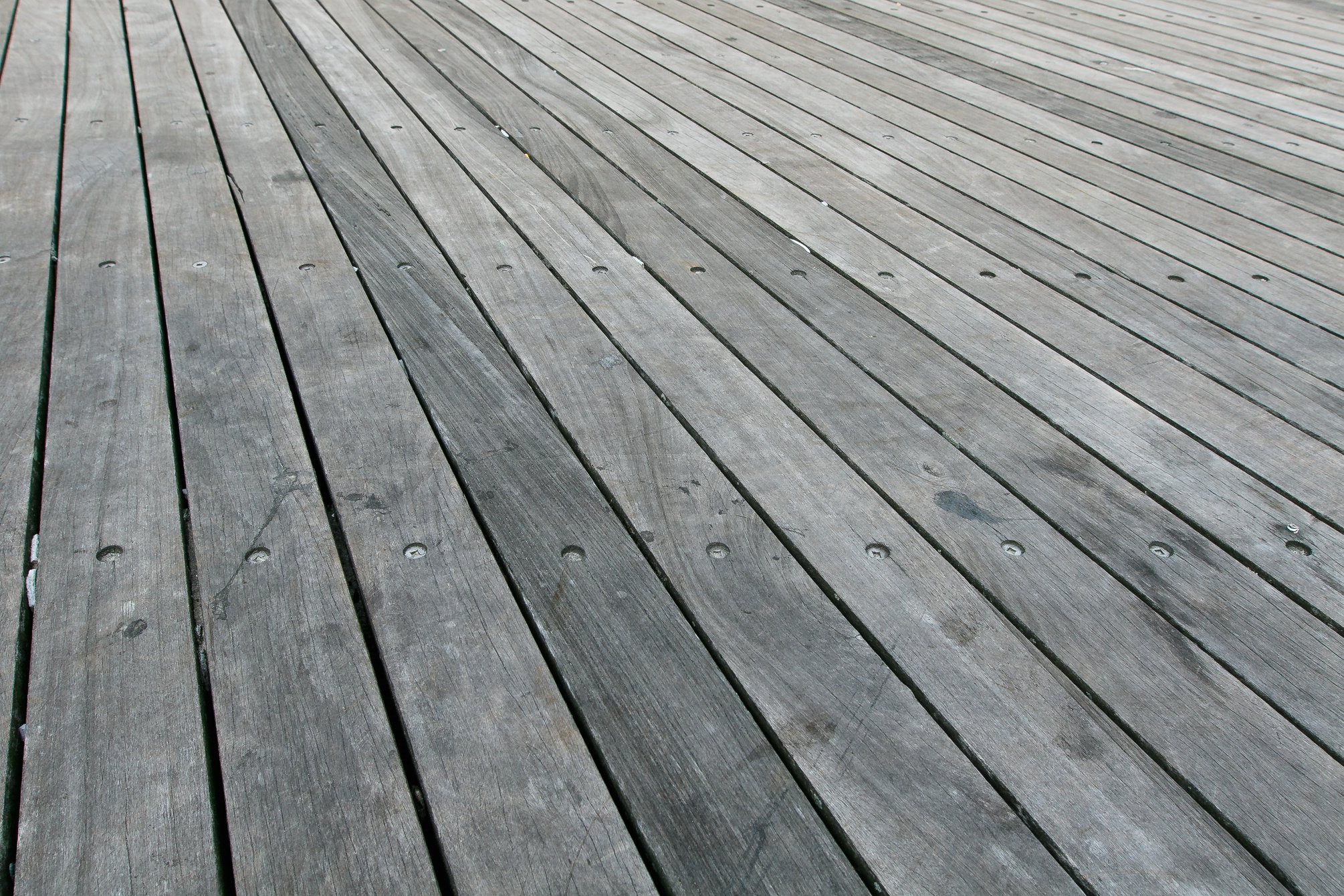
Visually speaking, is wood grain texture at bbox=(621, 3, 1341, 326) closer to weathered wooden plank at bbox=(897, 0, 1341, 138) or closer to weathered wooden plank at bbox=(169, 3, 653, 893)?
weathered wooden plank at bbox=(897, 0, 1341, 138)

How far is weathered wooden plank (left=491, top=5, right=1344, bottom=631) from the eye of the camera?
146 centimetres

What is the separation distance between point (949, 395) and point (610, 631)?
0.76 m

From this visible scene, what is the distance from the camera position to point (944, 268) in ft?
6.87

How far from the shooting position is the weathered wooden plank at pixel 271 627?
0.96 m

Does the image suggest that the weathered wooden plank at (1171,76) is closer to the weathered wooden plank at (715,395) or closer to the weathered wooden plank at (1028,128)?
the weathered wooden plank at (1028,128)

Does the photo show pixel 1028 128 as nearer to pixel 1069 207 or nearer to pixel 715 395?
pixel 1069 207

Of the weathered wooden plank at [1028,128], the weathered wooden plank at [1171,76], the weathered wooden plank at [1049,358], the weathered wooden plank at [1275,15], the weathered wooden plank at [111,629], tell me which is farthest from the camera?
the weathered wooden plank at [1275,15]

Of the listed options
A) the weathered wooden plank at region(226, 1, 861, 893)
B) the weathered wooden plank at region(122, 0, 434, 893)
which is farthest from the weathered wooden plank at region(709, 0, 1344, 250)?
the weathered wooden plank at region(122, 0, 434, 893)

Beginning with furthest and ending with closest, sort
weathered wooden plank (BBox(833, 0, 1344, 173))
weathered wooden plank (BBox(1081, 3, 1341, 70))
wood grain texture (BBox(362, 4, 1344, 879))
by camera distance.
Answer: weathered wooden plank (BBox(1081, 3, 1341, 70))
weathered wooden plank (BBox(833, 0, 1344, 173))
wood grain texture (BBox(362, 4, 1344, 879))

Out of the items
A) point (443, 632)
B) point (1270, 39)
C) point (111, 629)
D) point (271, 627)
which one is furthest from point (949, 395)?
point (1270, 39)

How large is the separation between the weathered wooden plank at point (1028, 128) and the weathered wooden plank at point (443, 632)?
5.88 ft

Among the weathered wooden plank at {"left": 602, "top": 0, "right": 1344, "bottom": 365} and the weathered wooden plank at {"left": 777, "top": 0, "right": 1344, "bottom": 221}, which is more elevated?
the weathered wooden plank at {"left": 602, "top": 0, "right": 1344, "bottom": 365}

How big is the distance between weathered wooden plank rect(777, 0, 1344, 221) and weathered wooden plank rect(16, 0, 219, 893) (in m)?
2.42

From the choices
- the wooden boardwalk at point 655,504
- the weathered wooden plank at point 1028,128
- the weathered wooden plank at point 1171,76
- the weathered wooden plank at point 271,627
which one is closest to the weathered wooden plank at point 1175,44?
the weathered wooden plank at point 1171,76
